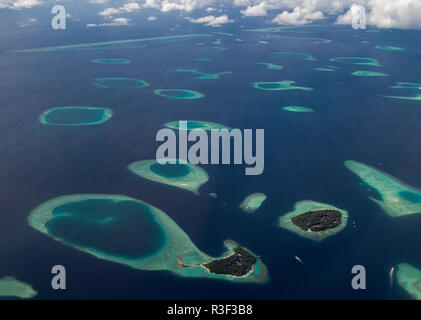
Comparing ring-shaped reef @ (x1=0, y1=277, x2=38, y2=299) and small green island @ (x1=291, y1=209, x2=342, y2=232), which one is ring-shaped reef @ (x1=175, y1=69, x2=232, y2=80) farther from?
ring-shaped reef @ (x1=0, y1=277, x2=38, y2=299)

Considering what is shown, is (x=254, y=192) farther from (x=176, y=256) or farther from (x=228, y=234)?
(x=176, y=256)

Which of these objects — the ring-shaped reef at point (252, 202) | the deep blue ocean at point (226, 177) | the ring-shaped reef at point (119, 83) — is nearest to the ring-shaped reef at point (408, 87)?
the deep blue ocean at point (226, 177)

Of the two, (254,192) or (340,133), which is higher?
(340,133)

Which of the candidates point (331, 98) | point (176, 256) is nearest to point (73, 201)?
point (176, 256)

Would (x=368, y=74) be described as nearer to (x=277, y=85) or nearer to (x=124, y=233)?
(x=277, y=85)

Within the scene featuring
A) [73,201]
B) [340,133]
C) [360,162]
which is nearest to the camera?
[73,201]

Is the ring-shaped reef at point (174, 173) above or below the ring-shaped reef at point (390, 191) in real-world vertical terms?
above

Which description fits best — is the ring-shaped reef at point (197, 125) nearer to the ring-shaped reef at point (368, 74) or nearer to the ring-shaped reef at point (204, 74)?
the ring-shaped reef at point (204, 74)
